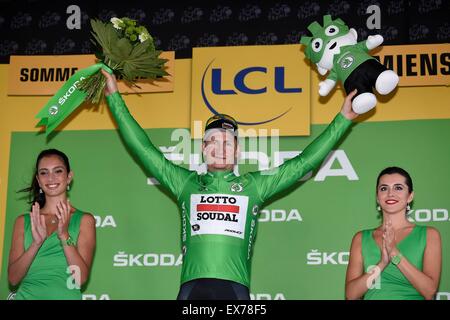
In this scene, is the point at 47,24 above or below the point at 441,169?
above

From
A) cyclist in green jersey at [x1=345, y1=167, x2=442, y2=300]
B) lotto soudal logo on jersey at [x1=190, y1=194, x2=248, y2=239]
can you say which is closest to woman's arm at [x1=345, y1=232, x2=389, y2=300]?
cyclist in green jersey at [x1=345, y1=167, x2=442, y2=300]

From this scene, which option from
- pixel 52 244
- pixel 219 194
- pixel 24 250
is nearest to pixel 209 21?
pixel 219 194

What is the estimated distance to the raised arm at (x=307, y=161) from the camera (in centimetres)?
467

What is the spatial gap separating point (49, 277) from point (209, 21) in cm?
186

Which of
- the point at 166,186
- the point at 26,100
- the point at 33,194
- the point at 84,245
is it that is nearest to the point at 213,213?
the point at 166,186

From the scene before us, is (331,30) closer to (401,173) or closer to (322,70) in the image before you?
(322,70)

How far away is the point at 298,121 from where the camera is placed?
5.20m

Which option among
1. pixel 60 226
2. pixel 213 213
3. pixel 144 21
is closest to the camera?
pixel 213 213

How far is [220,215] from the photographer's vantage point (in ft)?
15.0

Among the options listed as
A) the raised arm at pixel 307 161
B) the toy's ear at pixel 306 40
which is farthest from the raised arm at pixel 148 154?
the toy's ear at pixel 306 40

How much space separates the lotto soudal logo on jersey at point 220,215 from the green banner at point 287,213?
22.3 inches

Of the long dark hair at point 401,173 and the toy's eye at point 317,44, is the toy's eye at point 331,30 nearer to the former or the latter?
the toy's eye at point 317,44

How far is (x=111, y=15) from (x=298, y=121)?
145 centimetres

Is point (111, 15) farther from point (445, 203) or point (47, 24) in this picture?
point (445, 203)
